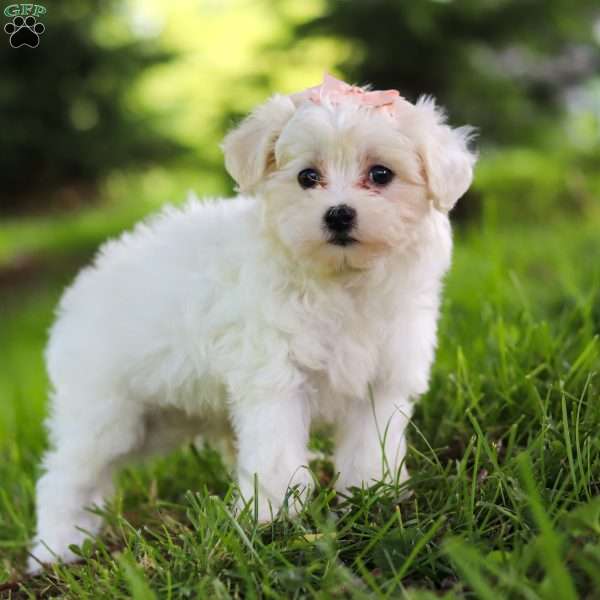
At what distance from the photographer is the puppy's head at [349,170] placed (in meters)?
2.91

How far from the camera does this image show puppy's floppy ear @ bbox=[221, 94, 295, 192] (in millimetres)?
3146

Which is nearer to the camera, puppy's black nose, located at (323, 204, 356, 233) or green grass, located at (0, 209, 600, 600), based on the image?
green grass, located at (0, 209, 600, 600)

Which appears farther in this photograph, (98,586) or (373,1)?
(373,1)

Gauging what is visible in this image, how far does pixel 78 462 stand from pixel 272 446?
114 centimetres

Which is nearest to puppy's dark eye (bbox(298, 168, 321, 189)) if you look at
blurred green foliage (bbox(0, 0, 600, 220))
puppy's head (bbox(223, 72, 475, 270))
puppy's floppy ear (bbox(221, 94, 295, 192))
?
puppy's head (bbox(223, 72, 475, 270))

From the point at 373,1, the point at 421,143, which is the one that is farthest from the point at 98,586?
the point at 373,1

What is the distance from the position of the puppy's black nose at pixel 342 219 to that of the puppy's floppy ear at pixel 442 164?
1.15 feet

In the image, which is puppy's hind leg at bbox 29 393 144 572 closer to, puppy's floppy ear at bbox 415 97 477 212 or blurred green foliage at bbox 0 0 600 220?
puppy's floppy ear at bbox 415 97 477 212

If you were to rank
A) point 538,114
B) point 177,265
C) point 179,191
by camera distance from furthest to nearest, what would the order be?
point 179,191 → point 538,114 → point 177,265

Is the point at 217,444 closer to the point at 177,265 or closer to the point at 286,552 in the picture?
the point at 177,265

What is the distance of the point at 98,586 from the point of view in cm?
252

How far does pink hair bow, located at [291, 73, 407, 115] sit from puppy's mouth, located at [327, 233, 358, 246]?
1.62 feet

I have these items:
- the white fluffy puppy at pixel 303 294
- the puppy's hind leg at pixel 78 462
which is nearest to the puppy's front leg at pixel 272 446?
the white fluffy puppy at pixel 303 294

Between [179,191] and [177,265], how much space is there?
16625 millimetres
